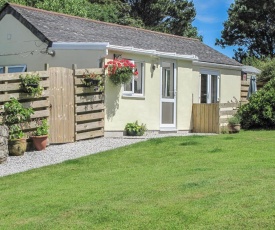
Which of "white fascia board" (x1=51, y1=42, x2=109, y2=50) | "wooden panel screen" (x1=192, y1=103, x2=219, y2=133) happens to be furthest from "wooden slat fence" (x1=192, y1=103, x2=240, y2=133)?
"white fascia board" (x1=51, y1=42, x2=109, y2=50)

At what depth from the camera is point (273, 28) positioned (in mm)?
39844

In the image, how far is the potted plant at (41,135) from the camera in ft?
41.4

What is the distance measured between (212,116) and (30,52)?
7384 mm

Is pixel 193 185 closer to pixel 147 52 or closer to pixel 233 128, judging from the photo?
pixel 147 52

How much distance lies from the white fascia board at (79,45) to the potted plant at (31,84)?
2.72m

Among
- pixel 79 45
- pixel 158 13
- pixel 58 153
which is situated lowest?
pixel 58 153

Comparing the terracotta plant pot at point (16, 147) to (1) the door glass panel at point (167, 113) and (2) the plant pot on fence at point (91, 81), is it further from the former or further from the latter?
(1) the door glass panel at point (167, 113)

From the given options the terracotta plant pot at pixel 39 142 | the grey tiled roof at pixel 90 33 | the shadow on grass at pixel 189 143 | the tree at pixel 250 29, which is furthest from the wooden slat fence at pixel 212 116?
the tree at pixel 250 29

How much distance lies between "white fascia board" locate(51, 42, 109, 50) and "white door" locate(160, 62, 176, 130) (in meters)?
3.49

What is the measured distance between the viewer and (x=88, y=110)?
14438 millimetres

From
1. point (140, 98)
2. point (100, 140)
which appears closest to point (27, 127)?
→ point (100, 140)

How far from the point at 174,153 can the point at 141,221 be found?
20.0 ft

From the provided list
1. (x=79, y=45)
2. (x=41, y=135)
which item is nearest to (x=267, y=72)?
(x=79, y=45)

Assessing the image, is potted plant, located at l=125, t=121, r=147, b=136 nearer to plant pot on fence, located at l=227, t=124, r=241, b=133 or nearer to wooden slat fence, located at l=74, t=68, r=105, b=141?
wooden slat fence, located at l=74, t=68, r=105, b=141
